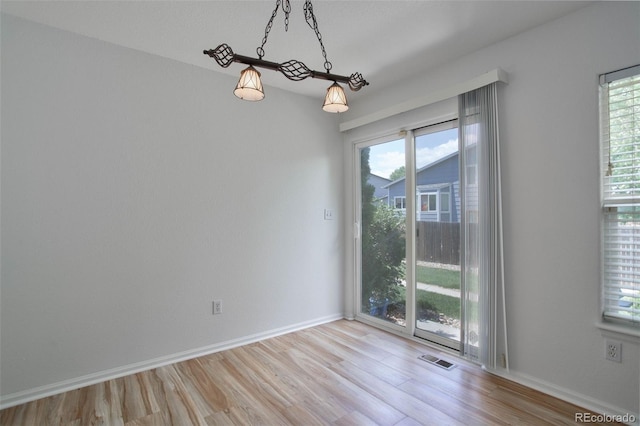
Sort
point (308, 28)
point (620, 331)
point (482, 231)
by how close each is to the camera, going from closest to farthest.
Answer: point (620, 331)
point (308, 28)
point (482, 231)

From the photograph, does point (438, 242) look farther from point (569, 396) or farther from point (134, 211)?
point (134, 211)

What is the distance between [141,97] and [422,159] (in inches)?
103

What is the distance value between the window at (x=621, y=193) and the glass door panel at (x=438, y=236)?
102cm

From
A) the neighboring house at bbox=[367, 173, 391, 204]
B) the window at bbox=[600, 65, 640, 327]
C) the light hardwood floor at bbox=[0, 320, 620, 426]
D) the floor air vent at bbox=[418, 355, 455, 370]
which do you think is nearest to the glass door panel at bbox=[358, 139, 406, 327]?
the neighboring house at bbox=[367, 173, 391, 204]

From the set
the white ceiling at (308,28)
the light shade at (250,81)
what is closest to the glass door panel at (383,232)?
the white ceiling at (308,28)

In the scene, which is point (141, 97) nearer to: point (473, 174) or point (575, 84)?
point (473, 174)

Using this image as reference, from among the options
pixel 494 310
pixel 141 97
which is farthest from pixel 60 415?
pixel 494 310

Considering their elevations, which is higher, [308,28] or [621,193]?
[308,28]

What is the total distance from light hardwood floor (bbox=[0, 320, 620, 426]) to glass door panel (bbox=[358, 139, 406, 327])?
737mm

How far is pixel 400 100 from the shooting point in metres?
3.33

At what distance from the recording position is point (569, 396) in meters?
2.19

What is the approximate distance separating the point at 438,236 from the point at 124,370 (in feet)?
9.66

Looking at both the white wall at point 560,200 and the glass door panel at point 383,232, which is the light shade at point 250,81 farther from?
the glass door panel at point 383,232

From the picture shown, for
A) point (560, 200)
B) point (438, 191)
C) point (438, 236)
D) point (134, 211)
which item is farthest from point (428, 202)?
point (134, 211)
